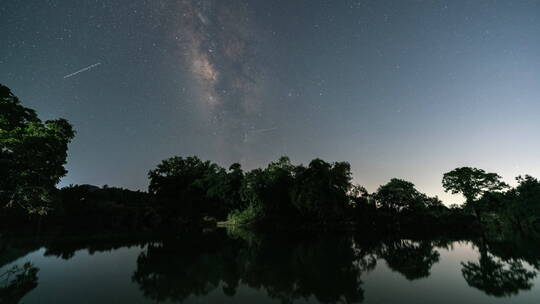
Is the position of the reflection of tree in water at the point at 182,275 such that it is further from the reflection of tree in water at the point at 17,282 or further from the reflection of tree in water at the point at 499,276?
the reflection of tree in water at the point at 499,276

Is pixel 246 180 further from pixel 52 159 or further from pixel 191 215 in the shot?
pixel 52 159

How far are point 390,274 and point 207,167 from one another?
56877 millimetres

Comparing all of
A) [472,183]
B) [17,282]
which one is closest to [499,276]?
[17,282]

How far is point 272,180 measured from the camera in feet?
149

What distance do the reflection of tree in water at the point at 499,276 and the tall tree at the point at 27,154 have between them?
77.9ft

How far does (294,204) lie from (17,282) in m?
34.5

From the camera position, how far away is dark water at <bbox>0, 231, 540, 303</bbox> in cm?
802

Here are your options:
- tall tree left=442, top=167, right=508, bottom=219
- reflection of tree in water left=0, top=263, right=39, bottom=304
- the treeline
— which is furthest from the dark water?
tall tree left=442, top=167, right=508, bottom=219

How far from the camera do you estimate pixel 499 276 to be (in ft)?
35.9

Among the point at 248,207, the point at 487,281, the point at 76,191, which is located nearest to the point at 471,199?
the point at 248,207

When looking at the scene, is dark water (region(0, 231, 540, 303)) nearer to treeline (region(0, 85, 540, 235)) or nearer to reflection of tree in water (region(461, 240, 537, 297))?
reflection of tree in water (region(461, 240, 537, 297))

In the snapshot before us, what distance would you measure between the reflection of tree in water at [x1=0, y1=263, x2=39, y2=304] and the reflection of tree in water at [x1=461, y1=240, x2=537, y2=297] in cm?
1502

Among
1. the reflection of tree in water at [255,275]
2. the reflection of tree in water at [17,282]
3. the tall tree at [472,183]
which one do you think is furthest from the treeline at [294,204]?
the reflection of tree in water at [255,275]

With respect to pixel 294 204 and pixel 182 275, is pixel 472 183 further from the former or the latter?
pixel 182 275
